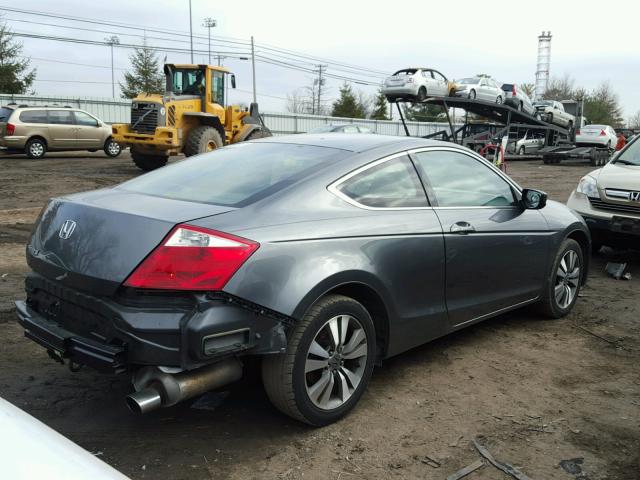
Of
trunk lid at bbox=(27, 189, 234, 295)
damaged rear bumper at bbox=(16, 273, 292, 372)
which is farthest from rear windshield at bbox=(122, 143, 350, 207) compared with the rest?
damaged rear bumper at bbox=(16, 273, 292, 372)

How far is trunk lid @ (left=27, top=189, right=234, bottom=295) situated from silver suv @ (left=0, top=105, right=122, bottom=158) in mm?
18277

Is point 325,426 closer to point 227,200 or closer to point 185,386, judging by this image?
point 185,386

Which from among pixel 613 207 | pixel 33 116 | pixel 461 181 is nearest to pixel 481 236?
pixel 461 181

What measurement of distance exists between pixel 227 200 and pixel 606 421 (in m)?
2.40

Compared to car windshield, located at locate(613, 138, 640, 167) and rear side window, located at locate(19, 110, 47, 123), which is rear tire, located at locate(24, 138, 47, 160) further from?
car windshield, located at locate(613, 138, 640, 167)

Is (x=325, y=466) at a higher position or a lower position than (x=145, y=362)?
lower

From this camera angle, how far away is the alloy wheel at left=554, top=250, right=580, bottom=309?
4902 mm

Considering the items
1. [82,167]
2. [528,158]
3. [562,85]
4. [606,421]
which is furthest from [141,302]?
[562,85]

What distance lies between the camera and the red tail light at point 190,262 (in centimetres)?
261

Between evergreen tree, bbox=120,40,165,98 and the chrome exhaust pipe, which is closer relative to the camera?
the chrome exhaust pipe

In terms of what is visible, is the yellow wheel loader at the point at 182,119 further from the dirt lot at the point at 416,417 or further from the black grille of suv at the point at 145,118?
the dirt lot at the point at 416,417

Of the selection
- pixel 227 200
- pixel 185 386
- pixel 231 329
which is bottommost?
pixel 185 386

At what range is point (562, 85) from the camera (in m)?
86.7

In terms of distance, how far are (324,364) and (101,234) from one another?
1275 mm
